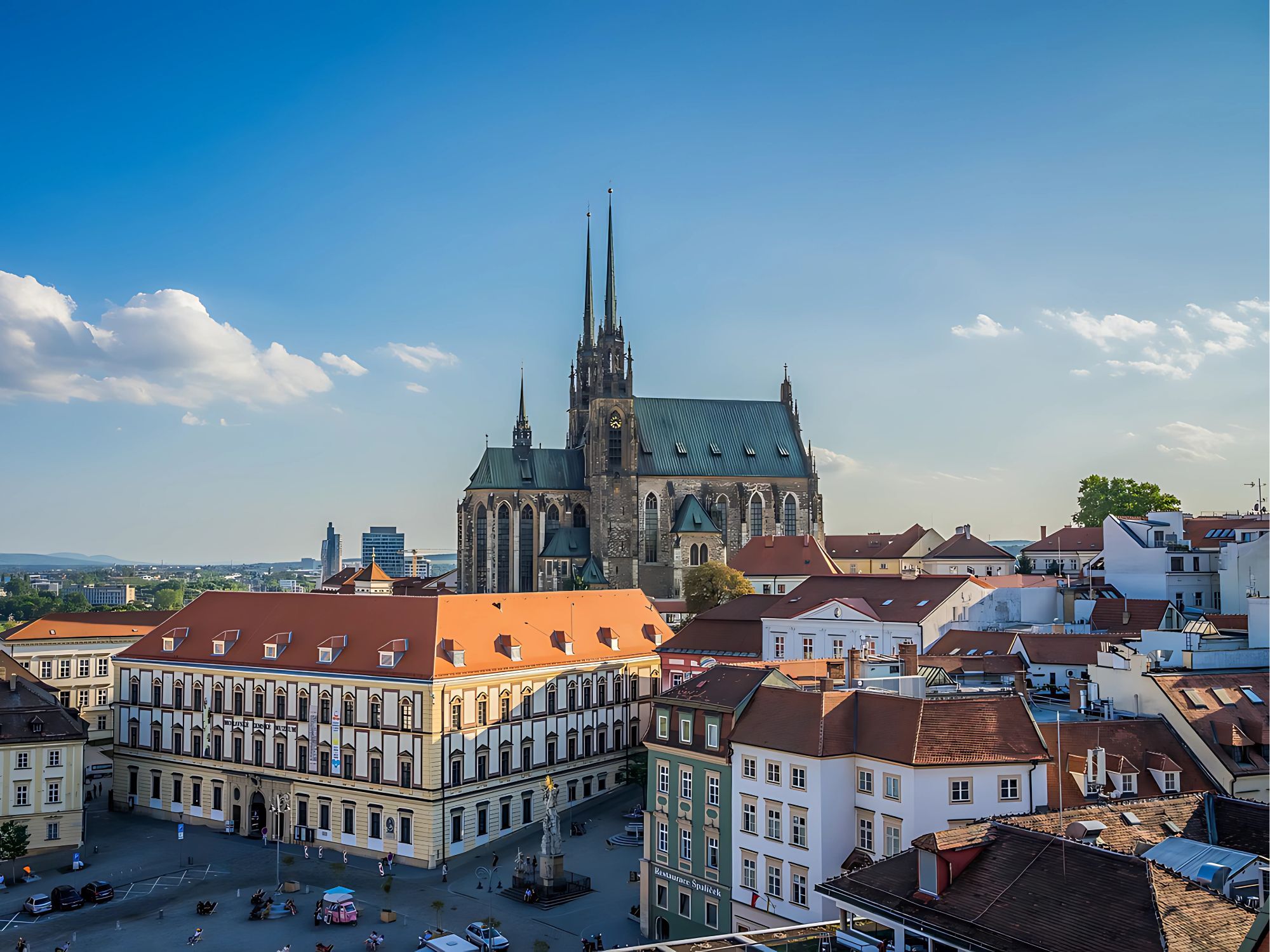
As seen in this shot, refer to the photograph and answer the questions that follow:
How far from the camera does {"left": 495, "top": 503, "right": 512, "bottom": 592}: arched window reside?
12638cm

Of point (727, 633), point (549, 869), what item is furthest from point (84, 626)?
point (549, 869)

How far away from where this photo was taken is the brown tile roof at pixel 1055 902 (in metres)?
22.6

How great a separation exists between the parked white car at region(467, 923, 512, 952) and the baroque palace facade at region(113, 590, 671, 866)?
12.1 metres

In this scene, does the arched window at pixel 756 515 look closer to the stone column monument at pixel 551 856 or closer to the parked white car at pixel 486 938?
the stone column monument at pixel 551 856

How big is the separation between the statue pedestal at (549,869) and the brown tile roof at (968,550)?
7356cm

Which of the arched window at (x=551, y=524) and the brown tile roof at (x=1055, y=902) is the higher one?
the arched window at (x=551, y=524)

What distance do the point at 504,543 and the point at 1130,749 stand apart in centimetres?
9224

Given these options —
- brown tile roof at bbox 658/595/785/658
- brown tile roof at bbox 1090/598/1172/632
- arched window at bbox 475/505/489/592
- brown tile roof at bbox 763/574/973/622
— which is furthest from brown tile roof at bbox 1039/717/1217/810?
arched window at bbox 475/505/489/592

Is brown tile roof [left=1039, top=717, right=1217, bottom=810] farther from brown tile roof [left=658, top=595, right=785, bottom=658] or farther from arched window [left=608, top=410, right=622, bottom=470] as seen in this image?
arched window [left=608, top=410, right=622, bottom=470]

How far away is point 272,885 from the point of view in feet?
178

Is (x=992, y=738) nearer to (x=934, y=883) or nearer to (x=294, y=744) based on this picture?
(x=934, y=883)

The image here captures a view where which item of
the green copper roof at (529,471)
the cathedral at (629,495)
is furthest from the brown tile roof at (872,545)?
the green copper roof at (529,471)

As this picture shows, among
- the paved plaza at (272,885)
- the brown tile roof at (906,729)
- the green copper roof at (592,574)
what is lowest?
the paved plaza at (272,885)

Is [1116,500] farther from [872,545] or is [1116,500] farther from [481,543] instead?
[481,543]
